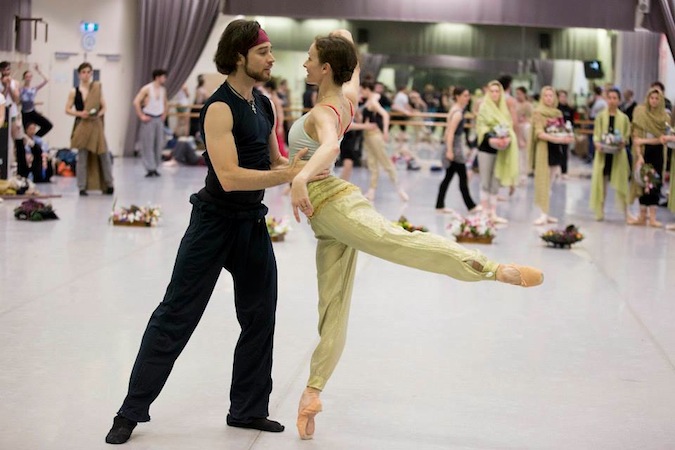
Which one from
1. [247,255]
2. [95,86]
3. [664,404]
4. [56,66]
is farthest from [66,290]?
[56,66]

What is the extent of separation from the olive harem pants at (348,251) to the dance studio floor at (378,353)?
1.50 feet

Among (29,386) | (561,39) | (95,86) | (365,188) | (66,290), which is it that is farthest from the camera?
(561,39)

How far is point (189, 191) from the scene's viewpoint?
1659cm

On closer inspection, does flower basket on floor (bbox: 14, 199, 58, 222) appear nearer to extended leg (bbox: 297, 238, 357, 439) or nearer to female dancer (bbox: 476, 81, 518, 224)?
female dancer (bbox: 476, 81, 518, 224)

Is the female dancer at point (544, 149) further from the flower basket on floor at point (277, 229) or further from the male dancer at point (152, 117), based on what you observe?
the male dancer at point (152, 117)

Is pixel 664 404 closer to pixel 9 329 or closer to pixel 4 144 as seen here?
pixel 9 329

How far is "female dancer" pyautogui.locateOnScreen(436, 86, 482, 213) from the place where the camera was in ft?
47.3

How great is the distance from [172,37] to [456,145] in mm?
10952

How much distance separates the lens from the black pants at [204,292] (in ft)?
15.1

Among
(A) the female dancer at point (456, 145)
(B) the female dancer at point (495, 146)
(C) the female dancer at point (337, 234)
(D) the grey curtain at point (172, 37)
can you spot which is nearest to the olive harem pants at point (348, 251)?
(C) the female dancer at point (337, 234)

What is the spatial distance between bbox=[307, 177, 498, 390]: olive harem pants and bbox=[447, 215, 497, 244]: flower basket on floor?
6991mm

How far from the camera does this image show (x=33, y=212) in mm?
12242

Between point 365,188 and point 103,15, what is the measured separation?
Answer: 28.4 feet

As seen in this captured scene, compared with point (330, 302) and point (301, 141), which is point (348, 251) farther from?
point (301, 141)
